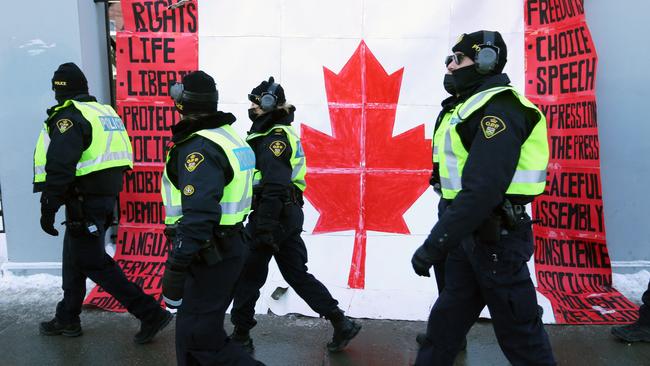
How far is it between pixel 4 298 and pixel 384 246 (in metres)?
3.21

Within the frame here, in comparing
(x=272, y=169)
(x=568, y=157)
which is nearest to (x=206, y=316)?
(x=272, y=169)

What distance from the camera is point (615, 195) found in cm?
488

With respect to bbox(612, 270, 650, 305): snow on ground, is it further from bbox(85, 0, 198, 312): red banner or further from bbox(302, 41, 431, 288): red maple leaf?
bbox(85, 0, 198, 312): red banner

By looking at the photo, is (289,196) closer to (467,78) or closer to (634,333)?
(467,78)

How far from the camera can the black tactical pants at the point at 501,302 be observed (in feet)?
8.06

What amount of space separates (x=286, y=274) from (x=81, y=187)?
4.87 ft

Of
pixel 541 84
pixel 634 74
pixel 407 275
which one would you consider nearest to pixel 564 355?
pixel 407 275

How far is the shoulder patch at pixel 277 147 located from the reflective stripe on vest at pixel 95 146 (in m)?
1.20

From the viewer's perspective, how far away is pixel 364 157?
482 centimetres

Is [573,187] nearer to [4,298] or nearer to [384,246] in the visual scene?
[384,246]

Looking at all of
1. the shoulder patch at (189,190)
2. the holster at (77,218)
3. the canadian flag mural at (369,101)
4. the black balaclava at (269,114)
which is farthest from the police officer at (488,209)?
the holster at (77,218)

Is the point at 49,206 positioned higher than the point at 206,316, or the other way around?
the point at 49,206

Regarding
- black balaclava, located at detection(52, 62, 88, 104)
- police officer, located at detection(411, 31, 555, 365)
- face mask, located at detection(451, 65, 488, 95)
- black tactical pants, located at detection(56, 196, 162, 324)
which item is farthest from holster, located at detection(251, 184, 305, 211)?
black balaclava, located at detection(52, 62, 88, 104)

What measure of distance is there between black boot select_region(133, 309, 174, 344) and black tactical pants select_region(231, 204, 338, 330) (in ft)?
1.82
